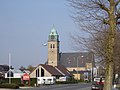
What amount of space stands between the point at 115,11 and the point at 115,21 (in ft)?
1.52

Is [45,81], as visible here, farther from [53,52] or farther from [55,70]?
[53,52]

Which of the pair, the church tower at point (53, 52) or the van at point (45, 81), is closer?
the van at point (45, 81)

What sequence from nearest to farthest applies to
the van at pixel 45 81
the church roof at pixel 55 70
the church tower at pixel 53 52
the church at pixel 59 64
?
the van at pixel 45 81 < the church roof at pixel 55 70 < the church at pixel 59 64 < the church tower at pixel 53 52

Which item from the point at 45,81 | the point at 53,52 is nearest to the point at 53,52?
the point at 53,52

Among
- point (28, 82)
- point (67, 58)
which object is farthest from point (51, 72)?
point (67, 58)

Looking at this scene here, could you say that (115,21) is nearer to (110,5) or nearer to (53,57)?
(110,5)

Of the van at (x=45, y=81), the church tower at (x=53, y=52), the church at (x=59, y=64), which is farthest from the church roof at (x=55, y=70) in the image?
the church tower at (x=53, y=52)

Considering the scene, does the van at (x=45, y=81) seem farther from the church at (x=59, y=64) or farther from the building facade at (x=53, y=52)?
the building facade at (x=53, y=52)

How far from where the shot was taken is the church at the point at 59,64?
416 feet

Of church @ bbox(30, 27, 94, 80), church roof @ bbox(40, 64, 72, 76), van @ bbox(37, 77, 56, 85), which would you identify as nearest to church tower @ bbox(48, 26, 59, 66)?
church @ bbox(30, 27, 94, 80)

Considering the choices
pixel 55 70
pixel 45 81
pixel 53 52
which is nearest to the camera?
pixel 45 81

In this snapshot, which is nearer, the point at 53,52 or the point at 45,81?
the point at 45,81

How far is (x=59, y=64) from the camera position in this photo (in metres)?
173

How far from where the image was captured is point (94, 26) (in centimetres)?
1811
